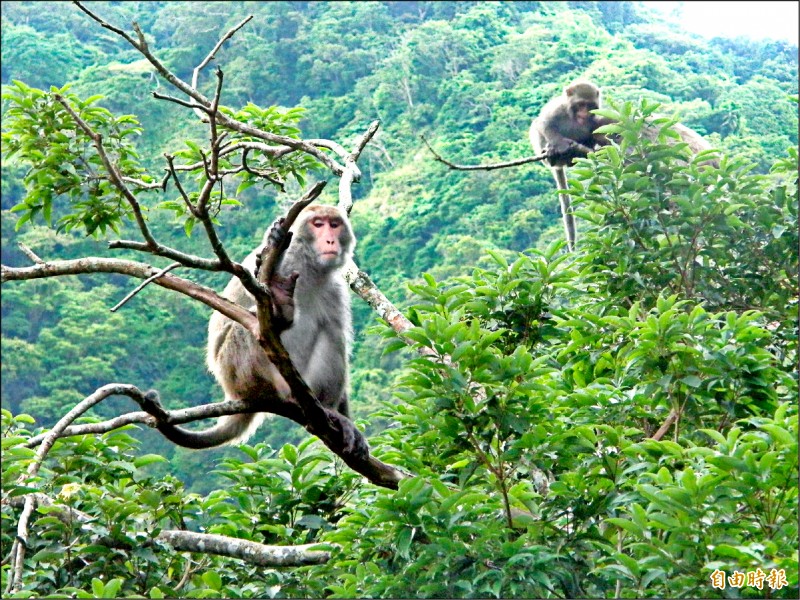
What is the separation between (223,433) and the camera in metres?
4.38

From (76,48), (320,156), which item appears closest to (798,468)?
(320,156)

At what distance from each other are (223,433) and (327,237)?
0.94 meters

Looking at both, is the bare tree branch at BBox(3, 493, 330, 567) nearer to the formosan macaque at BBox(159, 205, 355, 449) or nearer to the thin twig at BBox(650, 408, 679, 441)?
the formosan macaque at BBox(159, 205, 355, 449)

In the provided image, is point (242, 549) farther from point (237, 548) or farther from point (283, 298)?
point (283, 298)

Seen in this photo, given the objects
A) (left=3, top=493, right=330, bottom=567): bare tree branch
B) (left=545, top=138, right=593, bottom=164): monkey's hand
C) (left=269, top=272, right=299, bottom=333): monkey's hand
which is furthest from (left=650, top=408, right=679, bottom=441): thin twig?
(left=545, top=138, right=593, bottom=164): monkey's hand

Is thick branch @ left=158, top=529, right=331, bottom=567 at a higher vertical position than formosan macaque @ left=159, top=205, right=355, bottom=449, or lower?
lower

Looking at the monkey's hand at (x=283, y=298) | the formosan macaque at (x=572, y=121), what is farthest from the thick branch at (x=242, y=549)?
the formosan macaque at (x=572, y=121)

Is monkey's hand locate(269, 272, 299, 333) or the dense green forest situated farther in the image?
monkey's hand locate(269, 272, 299, 333)

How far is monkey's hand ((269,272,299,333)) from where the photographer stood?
337 cm

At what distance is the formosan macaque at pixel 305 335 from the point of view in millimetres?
4352

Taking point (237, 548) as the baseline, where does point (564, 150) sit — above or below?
above

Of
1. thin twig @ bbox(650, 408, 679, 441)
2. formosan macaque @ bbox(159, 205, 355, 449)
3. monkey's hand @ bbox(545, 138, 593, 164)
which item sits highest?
monkey's hand @ bbox(545, 138, 593, 164)

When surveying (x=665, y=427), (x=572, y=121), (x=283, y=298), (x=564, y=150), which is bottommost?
(x=665, y=427)

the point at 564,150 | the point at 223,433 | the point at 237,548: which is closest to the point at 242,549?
the point at 237,548
